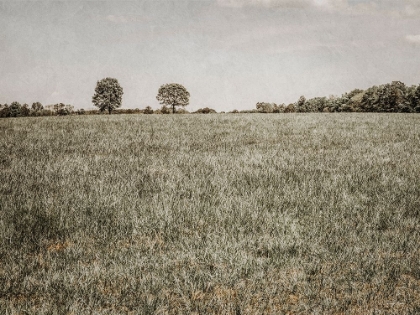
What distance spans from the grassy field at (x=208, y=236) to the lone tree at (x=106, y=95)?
80961 millimetres

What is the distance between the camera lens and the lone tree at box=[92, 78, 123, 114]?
83.2 metres

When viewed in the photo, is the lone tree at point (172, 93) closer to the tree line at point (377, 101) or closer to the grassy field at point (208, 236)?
the tree line at point (377, 101)

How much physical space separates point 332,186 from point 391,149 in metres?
5.38

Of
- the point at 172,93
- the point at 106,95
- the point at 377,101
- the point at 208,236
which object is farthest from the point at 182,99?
the point at 208,236

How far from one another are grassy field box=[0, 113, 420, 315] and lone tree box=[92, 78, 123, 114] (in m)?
81.0

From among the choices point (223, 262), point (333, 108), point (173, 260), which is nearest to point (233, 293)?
point (223, 262)

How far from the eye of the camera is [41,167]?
6.72 metres

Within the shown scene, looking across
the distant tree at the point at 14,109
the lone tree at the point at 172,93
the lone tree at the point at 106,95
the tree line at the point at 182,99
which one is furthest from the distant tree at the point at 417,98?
the distant tree at the point at 14,109

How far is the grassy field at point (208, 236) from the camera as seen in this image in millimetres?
2648

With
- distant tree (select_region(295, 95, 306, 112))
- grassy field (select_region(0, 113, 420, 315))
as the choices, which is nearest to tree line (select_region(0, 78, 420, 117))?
distant tree (select_region(295, 95, 306, 112))

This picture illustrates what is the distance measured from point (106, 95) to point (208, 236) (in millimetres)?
86842

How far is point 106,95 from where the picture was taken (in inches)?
3280

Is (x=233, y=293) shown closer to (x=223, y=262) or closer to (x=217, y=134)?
(x=223, y=262)

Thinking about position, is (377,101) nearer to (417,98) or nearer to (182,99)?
(417,98)
